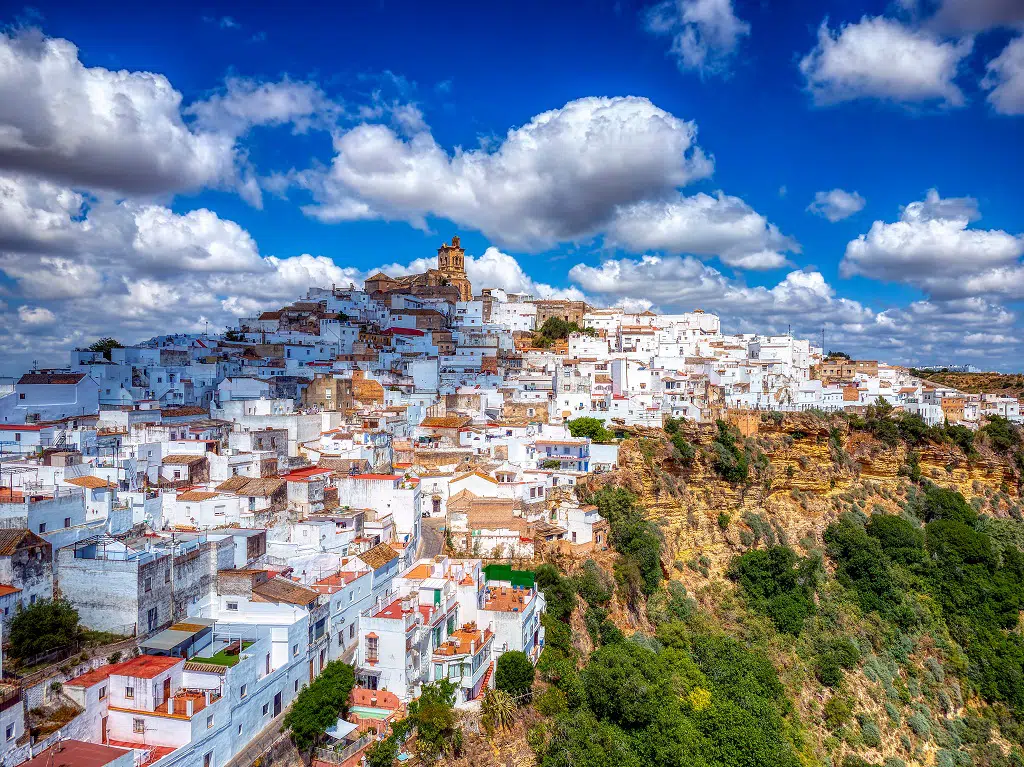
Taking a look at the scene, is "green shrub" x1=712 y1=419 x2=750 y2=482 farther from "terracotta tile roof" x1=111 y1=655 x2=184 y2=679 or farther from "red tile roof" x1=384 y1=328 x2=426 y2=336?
"terracotta tile roof" x1=111 y1=655 x2=184 y2=679

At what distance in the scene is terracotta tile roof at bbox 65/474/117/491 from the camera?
1827cm

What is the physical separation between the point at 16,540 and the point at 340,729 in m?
7.87

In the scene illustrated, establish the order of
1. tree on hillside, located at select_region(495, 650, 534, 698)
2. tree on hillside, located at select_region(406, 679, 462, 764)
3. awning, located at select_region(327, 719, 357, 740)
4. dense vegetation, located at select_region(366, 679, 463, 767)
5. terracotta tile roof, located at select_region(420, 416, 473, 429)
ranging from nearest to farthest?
dense vegetation, located at select_region(366, 679, 463, 767), awning, located at select_region(327, 719, 357, 740), tree on hillside, located at select_region(406, 679, 462, 764), tree on hillside, located at select_region(495, 650, 534, 698), terracotta tile roof, located at select_region(420, 416, 473, 429)

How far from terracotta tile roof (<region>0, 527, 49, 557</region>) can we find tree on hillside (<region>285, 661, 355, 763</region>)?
6.52m

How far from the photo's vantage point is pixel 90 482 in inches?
733

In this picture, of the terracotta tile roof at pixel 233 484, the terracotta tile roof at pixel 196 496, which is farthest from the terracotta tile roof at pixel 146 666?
the terracotta tile roof at pixel 233 484

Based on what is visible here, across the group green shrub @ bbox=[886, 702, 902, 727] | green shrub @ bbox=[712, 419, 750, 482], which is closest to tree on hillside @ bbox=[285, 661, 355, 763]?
green shrub @ bbox=[886, 702, 902, 727]

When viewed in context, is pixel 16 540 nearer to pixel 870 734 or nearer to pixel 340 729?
pixel 340 729

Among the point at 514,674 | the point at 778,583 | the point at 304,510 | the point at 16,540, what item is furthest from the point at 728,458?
the point at 16,540

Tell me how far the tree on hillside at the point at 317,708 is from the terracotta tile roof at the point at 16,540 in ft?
21.4

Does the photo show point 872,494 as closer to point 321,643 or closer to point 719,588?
point 719,588

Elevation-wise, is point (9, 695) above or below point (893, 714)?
above

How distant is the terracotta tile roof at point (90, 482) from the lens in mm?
18269

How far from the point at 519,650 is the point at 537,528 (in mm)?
5830
